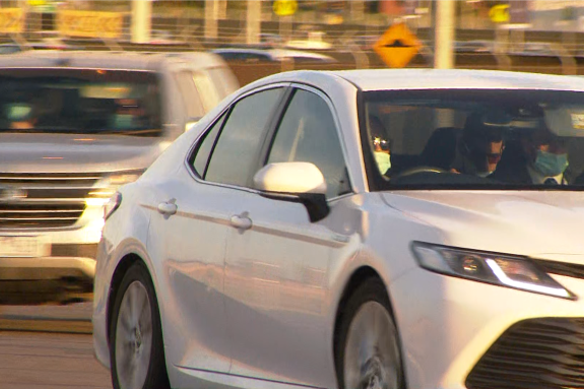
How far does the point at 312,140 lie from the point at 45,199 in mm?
5179

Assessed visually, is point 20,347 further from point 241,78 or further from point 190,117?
point 241,78

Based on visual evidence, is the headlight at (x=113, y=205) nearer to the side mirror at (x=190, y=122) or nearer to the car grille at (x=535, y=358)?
the car grille at (x=535, y=358)

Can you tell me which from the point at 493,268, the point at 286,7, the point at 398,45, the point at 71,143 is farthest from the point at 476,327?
the point at 286,7

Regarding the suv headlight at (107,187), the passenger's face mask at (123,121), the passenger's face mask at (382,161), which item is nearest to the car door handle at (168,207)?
the passenger's face mask at (382,161)

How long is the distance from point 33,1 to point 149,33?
19.1 feet

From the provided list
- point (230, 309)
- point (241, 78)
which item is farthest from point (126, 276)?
point (241, 78)

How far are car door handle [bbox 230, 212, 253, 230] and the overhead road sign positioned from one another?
53.9 meters

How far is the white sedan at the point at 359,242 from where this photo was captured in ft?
14.7

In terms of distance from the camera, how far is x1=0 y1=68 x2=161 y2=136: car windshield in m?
11.6

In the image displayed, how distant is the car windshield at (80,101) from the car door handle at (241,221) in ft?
18.5

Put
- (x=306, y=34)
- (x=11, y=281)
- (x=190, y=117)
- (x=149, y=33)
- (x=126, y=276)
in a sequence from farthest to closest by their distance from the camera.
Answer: (x=306, y=34), (x=149, y=33), (x=190, y=117), (x=11, y=281), (x=126, y=276)

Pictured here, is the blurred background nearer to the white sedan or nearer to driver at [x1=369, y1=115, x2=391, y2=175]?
the white sedan


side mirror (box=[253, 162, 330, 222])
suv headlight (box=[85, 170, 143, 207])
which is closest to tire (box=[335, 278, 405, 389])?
side mirror (box=[253, 162, 330, 222])

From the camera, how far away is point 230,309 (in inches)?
234
